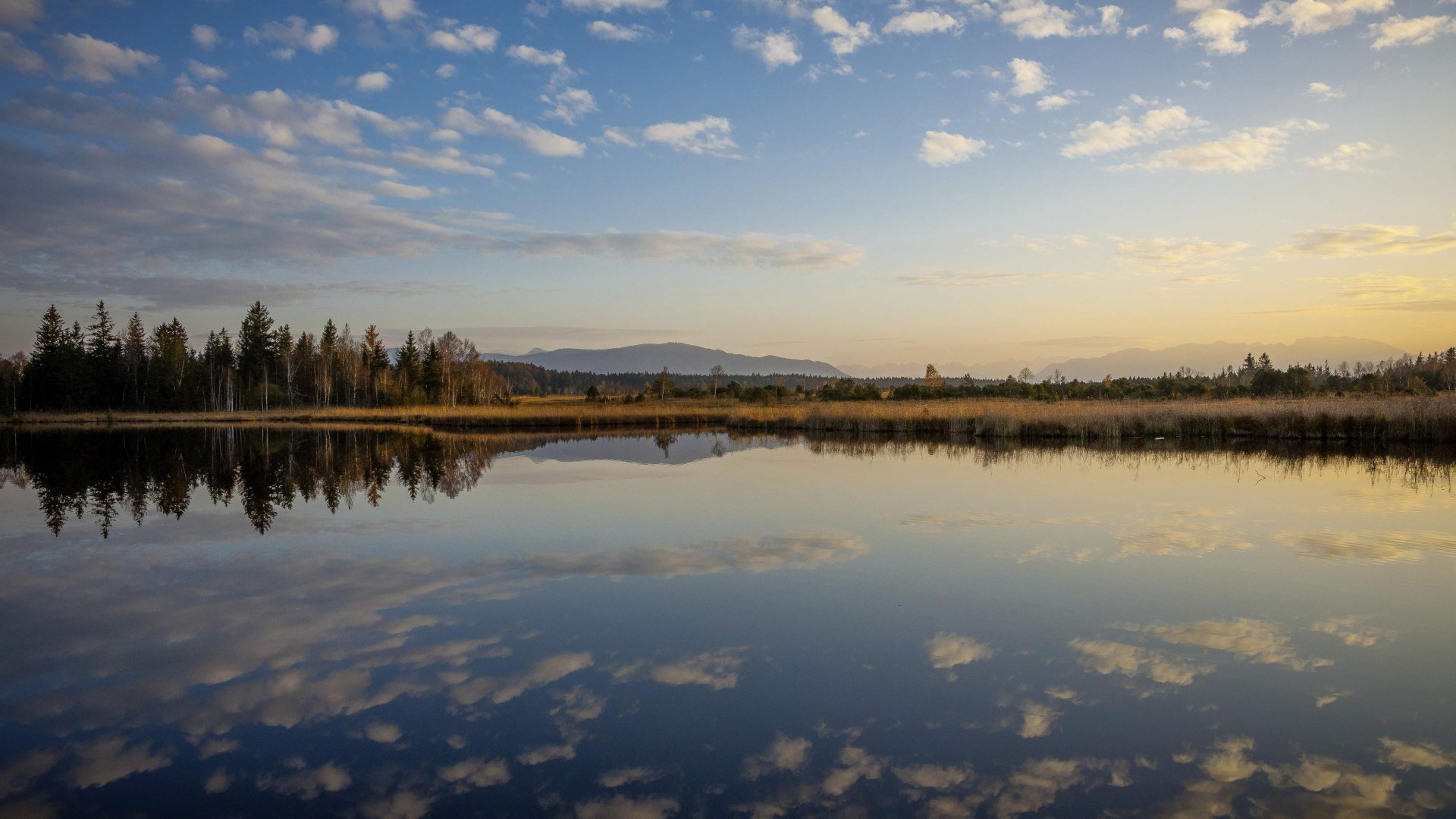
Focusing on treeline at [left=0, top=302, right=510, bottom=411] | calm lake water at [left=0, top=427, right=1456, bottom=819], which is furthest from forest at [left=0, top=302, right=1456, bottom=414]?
calm lake water at [left=0, top=427, right=1456, bottom=819]

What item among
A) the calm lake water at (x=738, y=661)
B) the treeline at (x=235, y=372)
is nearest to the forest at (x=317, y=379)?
the treeline at (x=235, y=372)

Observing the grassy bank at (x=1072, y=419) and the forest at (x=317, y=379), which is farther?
the forest at (x=317, y=379)

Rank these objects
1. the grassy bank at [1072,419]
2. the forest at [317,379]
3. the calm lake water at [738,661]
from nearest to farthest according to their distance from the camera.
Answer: the calm lake water at [738,661]
the grassy bank at [1072,419]
the forest at [317,379]

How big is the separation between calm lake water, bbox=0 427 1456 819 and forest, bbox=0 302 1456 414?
39848mm

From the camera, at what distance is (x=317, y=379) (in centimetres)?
6562

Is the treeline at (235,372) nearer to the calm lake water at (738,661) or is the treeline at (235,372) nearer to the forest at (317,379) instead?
the forest at (317,379)

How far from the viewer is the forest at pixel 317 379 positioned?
53.5m

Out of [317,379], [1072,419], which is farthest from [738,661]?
[317,379]

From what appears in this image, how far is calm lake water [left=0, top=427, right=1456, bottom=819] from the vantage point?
3535mm

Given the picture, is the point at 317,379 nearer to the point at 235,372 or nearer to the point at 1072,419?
the point at 235,372

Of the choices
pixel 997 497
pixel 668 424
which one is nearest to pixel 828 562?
pixel 997 497

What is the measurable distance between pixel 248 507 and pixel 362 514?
218cm

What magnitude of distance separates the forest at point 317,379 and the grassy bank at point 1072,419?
466 inches

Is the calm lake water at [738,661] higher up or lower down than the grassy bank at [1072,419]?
lower down
